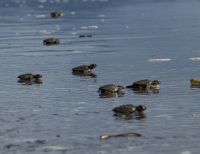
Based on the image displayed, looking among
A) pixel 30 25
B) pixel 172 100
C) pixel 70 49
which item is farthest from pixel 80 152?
pixel 30 25

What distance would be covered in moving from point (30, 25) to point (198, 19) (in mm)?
13607

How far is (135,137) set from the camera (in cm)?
1777

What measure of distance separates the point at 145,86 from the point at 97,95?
1819mm

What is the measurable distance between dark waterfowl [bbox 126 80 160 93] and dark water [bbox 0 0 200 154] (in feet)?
0.97

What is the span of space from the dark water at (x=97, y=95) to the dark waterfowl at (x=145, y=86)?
0.97 feet

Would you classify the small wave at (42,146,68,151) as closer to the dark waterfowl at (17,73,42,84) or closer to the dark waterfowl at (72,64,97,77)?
the dark waterfowl at (17,73,42,84)

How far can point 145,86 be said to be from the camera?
25031 mm

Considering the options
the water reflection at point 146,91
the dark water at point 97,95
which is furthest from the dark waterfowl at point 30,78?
the water reflection at point 146,91

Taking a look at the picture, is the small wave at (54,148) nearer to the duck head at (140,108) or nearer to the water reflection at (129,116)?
the water reflection at (129,116)

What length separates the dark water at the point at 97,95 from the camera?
1742cm

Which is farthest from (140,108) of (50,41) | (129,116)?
(50,41)

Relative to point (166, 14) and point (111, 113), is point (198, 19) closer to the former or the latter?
point (166, 14)

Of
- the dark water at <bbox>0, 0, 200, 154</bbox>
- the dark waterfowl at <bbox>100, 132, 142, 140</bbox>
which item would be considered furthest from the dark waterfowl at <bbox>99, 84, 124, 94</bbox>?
the dark waterfowl at <bbox>100, 132, 142, 140</bbox>

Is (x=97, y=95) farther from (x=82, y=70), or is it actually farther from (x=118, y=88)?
(x=82, y=70)
